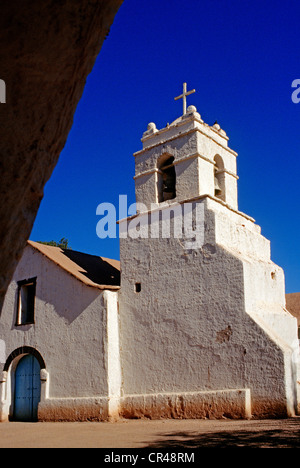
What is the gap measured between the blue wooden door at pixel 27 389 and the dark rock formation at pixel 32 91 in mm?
11962

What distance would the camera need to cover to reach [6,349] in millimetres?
13789

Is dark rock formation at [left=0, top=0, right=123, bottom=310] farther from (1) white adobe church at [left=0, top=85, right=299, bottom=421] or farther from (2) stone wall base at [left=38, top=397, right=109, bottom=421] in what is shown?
(2) stone wall base at [left=38, top=397, right=109, bottom=421]

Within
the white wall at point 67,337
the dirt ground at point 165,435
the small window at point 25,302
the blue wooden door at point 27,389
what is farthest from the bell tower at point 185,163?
the blue wooden door at point 27,389

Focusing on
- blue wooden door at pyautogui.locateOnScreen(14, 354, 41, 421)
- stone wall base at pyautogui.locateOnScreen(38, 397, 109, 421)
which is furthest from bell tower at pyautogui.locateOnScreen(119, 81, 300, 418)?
blue wooden door at pyautogui.locateOnScreen(14, 354, 41, 421)

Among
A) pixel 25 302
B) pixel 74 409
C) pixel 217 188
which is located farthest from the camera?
pixel 25 302

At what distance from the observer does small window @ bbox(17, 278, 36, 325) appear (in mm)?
13869

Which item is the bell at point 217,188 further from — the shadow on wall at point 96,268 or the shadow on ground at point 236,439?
the shadow on ground at point 236,439

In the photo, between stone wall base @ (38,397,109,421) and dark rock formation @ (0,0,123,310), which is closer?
dark rock formation @ (0,0,123,310)

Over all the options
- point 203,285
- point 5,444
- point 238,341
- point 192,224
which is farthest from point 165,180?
point 5,444

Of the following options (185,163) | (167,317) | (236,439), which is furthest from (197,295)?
(236,439)

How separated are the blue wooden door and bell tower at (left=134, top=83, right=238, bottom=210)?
5.73m

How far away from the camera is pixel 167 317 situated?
10898mm

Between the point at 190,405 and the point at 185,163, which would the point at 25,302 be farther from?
the point at 185,163

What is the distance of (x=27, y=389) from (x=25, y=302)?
2.56m
